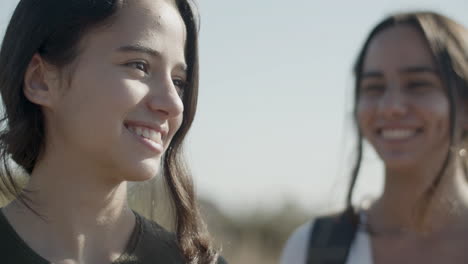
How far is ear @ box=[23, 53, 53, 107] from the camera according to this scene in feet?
10.4

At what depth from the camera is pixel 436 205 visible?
426 cm

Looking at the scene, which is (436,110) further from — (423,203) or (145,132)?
(145,132)

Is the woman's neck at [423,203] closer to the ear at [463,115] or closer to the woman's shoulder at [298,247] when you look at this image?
the ear at [463,115]

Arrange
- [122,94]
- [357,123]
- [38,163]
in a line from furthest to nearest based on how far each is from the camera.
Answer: [357,123] < [38,163] < [122,94]

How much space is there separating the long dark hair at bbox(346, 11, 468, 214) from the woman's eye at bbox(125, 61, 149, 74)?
66.3 inches

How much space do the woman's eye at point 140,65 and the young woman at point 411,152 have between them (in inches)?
58.7

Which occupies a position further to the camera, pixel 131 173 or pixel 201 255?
pixel 201 255

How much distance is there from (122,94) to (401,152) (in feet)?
5.69

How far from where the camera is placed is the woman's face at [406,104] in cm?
417

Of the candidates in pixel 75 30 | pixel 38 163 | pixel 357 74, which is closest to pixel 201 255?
pixel 38 163

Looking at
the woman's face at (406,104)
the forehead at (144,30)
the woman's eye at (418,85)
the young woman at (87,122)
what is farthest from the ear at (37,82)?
the woman's eye at (418,85)

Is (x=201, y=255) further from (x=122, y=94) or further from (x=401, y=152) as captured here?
(x=401, y=152)

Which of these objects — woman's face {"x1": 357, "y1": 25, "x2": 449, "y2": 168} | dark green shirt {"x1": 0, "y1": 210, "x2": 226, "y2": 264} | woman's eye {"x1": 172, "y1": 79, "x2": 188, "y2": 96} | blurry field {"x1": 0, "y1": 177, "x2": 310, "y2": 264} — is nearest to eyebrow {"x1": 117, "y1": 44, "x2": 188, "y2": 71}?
woman's eye {"x1": 172, "y1": 79, "x2": 188, "y2": 96}

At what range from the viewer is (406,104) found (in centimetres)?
419
